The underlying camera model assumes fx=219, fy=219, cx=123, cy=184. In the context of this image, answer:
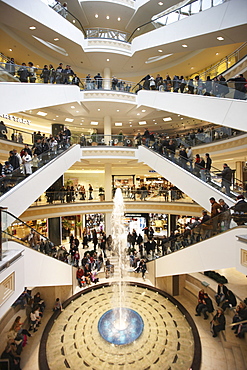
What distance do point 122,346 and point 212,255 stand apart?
14.5 ft

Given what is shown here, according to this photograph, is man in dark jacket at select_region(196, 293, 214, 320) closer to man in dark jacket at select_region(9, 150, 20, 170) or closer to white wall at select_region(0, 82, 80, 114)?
man in dark jacket at select_region(9, 150, 20, 170)

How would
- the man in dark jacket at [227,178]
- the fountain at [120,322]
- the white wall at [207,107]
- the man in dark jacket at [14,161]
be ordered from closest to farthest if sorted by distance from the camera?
the white wall at [207,107] < the man in dark jacket at [14,161] < the man in dark jacket at [227,178] < the fountain at [120,322]

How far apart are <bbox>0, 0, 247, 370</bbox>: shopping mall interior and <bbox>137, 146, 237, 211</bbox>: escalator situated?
51 mm

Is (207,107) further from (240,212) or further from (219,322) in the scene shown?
(219,322)

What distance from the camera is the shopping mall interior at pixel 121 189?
21.9 ft

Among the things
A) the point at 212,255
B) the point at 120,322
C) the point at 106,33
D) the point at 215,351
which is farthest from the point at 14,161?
the point at 106,33

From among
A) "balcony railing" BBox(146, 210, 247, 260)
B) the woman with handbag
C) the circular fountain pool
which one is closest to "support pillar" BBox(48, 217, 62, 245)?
the circular fountain pool

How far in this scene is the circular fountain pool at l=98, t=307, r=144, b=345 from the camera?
7738 millimetres

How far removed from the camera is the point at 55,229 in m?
16.2

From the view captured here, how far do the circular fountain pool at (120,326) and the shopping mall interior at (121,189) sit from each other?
51 mm

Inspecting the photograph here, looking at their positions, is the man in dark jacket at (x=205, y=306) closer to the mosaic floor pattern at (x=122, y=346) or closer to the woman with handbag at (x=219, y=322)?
the mosaic floor pattern at (x=122, y=346)

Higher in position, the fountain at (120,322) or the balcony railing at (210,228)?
the balcony railing at (210,228)

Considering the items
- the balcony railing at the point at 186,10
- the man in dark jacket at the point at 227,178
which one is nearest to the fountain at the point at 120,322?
the man in dark jacket at the point at 227,178

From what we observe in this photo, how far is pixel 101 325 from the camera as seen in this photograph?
8.34m
